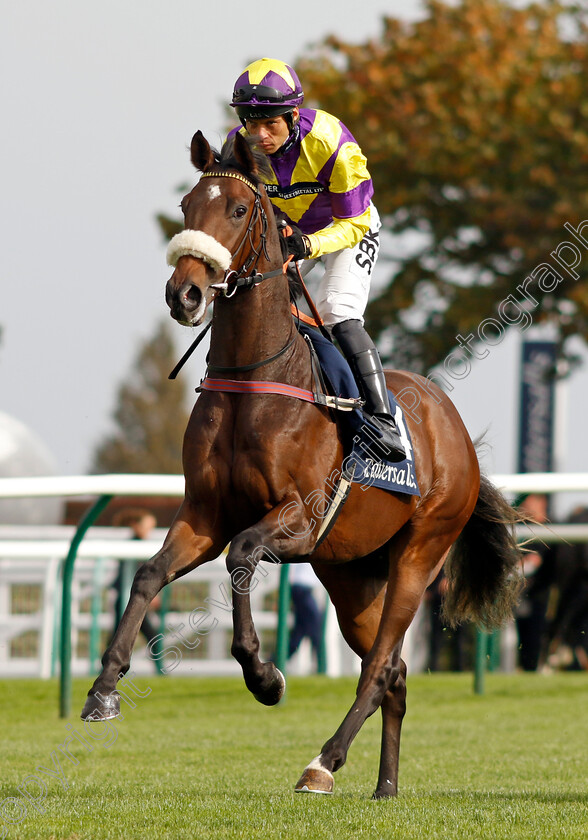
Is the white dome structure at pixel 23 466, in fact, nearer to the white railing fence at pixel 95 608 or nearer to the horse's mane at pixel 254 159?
the white railing fence at pixel 95 608

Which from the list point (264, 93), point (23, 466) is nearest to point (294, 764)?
point (264, 93)

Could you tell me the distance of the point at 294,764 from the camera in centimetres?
586

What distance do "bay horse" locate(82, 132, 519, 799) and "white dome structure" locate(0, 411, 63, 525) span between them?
14307 mm

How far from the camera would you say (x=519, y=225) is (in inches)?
778

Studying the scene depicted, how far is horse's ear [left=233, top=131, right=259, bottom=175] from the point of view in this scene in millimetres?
4465

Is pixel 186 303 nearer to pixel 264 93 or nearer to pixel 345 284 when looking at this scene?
pixel 264 93

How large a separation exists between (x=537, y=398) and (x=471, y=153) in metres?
4.04

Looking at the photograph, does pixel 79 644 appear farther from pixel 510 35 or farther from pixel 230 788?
pixel 510 35

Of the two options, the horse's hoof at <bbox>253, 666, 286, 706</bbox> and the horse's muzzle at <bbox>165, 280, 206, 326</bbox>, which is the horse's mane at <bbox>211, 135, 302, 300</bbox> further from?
the horse's hoof at <bbox>253, 666, 286, 706</bbox>

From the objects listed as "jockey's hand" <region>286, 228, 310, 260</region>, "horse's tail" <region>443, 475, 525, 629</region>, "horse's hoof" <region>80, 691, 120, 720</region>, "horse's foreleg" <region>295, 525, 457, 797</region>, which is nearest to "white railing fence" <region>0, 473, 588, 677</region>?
"horse's tail" <region>443, 475, 525, 629</region>

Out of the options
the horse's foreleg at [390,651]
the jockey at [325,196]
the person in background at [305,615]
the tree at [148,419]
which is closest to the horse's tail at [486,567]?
the horse's foreleg at [390,651]

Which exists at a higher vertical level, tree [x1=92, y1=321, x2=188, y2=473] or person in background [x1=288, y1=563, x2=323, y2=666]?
tree [x1=92, y1=321, x2=188, y2=473]

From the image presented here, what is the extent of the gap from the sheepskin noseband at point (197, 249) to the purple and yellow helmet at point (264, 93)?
77 centimetres

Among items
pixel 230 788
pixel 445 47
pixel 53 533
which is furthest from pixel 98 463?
pixel 230 788
